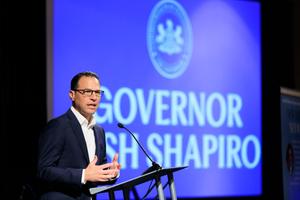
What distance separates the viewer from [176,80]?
16.4 ft

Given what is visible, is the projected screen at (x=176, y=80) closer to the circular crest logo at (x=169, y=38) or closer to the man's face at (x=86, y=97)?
the circular crest logo at (x=169, y=38)

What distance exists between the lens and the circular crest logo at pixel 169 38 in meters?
4.95

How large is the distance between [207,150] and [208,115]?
295 millimetres

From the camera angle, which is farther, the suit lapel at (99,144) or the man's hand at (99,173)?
the suit lapel at (99,144)

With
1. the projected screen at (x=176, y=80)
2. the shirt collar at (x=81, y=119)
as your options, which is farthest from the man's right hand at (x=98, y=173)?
the projected screen at (x=176, y=80)

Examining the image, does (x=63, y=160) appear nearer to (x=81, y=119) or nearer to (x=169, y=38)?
(x=81, y=119)

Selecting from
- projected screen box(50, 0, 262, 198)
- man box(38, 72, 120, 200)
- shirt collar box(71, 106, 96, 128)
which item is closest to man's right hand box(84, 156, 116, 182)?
man box(38, 72, 120, 200)

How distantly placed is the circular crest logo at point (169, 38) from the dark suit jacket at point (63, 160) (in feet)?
5.86

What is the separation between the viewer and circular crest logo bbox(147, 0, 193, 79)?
4953 millimetres

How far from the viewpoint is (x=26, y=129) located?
439cm

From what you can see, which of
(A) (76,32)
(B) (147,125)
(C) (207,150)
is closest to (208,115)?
(C) (207,150)

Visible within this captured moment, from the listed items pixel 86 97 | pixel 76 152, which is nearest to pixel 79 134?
pixel 76 152

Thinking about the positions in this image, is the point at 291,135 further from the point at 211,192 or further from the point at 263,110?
the point at 211,192

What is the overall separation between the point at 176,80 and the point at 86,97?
180 centimetres
